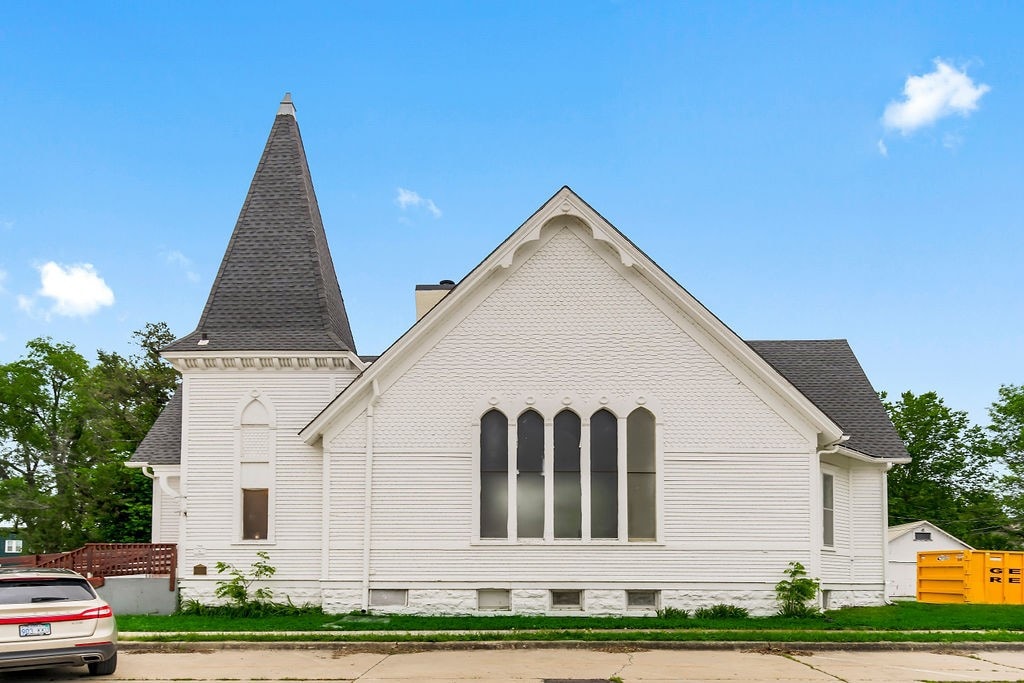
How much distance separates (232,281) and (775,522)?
42.2 ft

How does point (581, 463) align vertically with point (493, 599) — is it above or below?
above

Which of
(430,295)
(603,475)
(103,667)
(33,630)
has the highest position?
(430,295)

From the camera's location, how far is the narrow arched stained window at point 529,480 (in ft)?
68.6

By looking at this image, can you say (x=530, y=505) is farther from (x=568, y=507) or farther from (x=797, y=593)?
(x=797, y=593)

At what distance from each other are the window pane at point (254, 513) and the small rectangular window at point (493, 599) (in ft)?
15.7

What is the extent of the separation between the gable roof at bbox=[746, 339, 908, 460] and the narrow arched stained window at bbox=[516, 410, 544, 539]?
617 centimetres

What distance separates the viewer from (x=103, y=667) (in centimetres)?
1364

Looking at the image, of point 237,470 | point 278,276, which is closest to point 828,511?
point 237,470

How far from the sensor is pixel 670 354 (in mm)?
21250

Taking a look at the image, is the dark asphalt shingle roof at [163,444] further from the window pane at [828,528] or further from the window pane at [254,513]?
the window pane at [828,528]

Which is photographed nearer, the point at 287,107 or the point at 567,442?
the point at 567,442

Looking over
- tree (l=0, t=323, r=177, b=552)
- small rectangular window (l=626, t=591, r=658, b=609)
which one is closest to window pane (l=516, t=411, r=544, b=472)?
small rectangular window (l=626, t=591, r=658, b=609)

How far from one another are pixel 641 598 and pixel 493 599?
2.97 m

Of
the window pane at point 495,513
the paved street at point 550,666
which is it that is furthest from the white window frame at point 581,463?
the paved street at point 550,666
